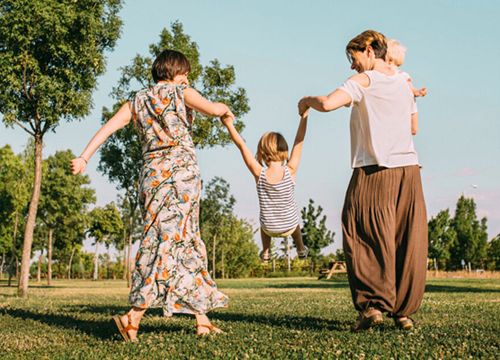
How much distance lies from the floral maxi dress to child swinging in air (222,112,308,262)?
635 millimetres

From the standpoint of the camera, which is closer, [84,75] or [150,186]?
[150,186]

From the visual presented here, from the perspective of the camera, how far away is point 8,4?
2234 cm

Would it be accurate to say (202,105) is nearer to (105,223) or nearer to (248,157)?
(248,157)

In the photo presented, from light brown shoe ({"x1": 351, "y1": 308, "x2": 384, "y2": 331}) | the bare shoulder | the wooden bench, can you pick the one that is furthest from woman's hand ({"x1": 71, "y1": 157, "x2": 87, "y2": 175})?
the wooden bench

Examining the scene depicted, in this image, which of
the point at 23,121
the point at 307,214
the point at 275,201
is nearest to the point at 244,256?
the point at 307,214

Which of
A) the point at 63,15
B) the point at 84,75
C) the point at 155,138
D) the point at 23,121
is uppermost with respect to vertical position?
the point at 63,15

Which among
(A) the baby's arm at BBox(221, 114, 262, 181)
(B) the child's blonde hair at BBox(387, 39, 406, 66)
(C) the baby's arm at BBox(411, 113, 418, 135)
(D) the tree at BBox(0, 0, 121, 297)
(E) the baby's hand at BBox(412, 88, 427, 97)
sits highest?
(D) the tree at BBox(0, 0, 121, 297)

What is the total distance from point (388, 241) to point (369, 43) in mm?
2213

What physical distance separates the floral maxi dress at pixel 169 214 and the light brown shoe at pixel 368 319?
148 cm

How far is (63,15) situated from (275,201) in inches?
723

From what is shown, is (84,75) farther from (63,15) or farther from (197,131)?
(197,131)

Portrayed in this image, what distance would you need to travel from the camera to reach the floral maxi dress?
605 cm

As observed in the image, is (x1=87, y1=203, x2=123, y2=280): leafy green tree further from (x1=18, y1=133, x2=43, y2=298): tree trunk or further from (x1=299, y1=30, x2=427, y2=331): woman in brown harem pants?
(x1=299, y1=30, x2=427, y2=331): woman in brown harem pants

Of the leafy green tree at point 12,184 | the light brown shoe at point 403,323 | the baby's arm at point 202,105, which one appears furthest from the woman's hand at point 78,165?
the leafy green tree at point 12,184
